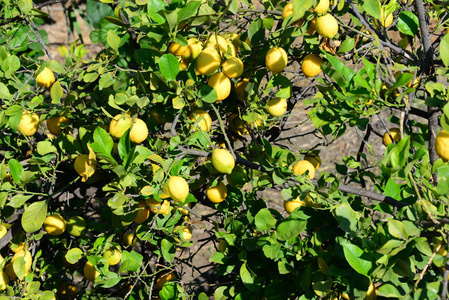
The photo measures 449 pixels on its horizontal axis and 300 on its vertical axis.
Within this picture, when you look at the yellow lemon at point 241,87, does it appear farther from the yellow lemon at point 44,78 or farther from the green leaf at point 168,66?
the yellow lemon at point 44,78

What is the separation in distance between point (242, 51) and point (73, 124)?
0.67m

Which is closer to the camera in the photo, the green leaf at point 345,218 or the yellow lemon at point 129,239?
the green leaf at point 345,218

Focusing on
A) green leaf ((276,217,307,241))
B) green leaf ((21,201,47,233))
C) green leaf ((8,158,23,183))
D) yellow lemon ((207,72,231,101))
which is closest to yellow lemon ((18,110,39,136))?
green leaf ((8,158,23,183))

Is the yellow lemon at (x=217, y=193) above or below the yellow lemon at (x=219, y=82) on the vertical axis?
below

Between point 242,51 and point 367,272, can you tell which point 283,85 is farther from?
point 367,272

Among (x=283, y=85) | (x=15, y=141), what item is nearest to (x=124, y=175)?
(x=283, y=85)

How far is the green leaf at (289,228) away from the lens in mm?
1200

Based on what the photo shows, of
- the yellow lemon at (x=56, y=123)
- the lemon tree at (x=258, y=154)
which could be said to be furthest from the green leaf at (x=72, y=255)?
the yellow lemon at (x=56, y=123)

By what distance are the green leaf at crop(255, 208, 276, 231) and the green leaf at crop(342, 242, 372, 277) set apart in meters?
0.29

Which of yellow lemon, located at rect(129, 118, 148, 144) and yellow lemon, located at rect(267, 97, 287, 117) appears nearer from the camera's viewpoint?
yellow lemon, located at rect(129, 118, 148, 144)

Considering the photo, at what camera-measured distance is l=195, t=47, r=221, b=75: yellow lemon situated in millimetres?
1200

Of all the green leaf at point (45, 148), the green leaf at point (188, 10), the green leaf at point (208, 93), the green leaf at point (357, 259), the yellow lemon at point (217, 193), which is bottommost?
the yellow lemon at point (217, 193)

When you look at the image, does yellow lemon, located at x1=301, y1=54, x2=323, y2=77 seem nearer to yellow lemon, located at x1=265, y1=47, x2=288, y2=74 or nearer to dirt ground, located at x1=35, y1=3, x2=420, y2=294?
yellow lemon, located at x1=265, y1=47, x2=288, y2=74

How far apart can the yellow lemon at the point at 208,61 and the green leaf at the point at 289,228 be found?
42 cm
